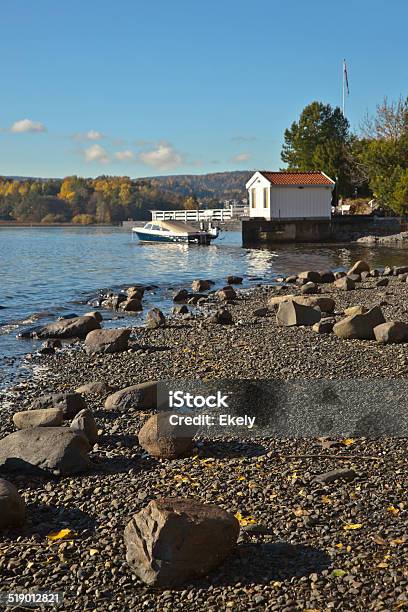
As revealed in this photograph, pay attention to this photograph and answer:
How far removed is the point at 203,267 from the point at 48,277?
9.23 m

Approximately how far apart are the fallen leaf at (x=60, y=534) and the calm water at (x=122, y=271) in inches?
250

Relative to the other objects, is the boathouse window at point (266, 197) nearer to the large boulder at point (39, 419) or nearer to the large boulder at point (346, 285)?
the large boulder at point (346, 285)

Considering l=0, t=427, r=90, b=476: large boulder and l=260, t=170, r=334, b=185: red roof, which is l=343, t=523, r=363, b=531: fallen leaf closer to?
l=0, t=427, r=90, b=476: large boulder

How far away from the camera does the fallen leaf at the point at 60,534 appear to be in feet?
17.3

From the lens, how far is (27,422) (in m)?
8.05

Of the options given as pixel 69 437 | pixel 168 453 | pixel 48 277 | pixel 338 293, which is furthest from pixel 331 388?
pixel 48 277

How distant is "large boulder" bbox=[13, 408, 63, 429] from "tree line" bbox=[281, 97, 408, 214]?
4924 centimetres

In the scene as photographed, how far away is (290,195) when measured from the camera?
56.7 metres

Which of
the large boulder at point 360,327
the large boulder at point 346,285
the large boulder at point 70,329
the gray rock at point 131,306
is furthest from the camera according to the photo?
the large boulder at point 346,285

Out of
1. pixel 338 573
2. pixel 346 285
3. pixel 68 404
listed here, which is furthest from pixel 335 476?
pixel 346 285

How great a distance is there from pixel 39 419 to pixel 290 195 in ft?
166

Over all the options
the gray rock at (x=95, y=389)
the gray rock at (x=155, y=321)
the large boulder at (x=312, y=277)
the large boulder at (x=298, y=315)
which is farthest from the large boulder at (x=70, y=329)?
the large boulder at (x=312, y=277)

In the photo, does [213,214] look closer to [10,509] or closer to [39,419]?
[39,419]

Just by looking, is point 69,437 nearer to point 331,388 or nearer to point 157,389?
point 157,389
